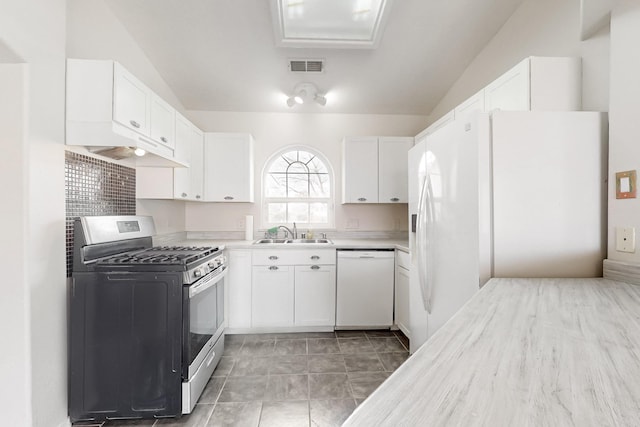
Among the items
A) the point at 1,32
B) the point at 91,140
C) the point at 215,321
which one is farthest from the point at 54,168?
the point at 215,321

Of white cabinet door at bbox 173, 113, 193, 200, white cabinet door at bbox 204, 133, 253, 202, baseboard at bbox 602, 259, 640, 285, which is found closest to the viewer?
baseboard at bbox 602, 259, 640, 285

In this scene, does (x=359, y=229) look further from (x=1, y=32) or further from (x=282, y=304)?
(x=1, y=32)

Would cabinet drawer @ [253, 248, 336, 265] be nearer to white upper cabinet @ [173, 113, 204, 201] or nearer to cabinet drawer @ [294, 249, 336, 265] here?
cabinet drawer @ [294, 249, 336, 265]

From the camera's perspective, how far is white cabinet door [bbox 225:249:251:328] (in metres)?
2.90

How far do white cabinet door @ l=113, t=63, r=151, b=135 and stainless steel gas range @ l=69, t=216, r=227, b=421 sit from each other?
2.24ft

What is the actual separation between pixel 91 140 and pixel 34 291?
2.91 ft

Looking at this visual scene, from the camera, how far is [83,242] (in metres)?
1.71

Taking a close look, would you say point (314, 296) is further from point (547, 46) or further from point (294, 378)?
point (547, 46)

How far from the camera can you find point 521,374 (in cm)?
50

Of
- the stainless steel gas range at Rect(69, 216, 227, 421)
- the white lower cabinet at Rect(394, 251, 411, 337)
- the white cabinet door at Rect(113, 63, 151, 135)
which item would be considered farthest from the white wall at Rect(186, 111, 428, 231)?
the stainless steel gas range at Rect(69, 216, 227, 421)

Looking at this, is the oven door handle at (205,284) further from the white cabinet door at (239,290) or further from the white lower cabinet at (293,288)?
the white lower cabinet at (293,288)

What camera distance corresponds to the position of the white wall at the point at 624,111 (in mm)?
1248

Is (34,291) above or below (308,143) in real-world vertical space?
below

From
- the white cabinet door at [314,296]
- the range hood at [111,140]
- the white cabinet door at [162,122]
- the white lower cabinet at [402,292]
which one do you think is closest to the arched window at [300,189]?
the white cabinet door at [314,296]
